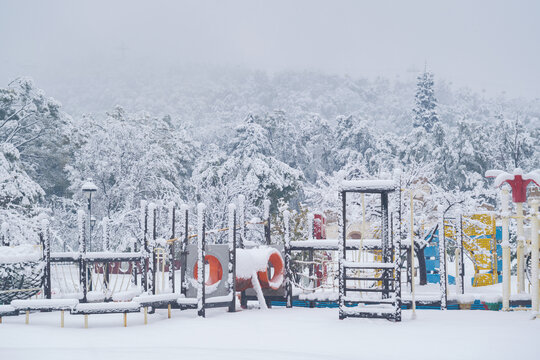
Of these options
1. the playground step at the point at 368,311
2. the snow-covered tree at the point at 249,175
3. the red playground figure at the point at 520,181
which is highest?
the snow-covered tree at the point at 249,175

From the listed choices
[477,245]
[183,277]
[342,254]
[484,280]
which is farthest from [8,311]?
[477,245]

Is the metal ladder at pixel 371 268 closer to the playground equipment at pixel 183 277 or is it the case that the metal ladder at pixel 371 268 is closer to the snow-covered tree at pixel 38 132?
the playground equipment at pixel 183 277

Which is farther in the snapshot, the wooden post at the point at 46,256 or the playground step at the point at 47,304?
the wooden post at the point at 46,256

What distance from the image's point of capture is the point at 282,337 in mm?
8570

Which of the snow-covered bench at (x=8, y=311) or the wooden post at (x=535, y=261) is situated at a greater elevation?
the wooden post at (x=535, y=261)

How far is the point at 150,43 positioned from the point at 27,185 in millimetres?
145567

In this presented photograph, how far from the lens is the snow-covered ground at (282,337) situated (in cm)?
740

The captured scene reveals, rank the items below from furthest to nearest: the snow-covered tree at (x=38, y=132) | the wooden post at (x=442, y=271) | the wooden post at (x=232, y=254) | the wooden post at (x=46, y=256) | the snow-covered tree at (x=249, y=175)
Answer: the snow-covered tree at (x=38, y=132)
the snow-covered tree at (x=249, y=175)
the wooden post at (x=46, y=256)
the wooden post at (x=232, y=254)
the wooden post at (x=442, y=271)

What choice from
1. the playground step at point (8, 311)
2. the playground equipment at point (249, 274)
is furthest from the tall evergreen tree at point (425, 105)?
the playground step at point (8, 311)

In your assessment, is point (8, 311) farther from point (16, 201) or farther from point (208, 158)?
point (208, 158)

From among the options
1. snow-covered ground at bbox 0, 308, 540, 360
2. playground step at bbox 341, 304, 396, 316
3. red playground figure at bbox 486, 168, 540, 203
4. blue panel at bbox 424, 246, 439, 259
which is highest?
red playground figure at bbox 486, 168, 540, 203

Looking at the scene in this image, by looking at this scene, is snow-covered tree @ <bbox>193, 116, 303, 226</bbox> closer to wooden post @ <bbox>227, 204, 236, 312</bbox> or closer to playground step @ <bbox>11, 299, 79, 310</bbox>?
wooden post @ <bbox>227, 204, 236, 312</bbox>

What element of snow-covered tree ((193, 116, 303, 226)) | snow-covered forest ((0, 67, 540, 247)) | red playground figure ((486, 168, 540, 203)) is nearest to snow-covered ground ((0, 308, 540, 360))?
red playground figure ((486, 168, 540, 203))

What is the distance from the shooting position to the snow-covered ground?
740cm
